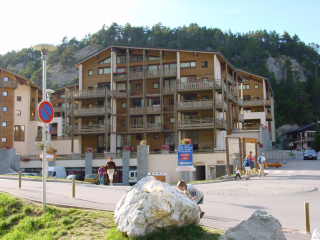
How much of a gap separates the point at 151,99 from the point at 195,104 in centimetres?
696

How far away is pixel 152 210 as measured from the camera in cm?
777

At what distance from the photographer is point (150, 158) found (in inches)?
1535

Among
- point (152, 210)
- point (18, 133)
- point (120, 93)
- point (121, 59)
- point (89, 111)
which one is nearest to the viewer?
point (152, 210)

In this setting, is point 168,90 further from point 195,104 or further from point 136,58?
point 136,58

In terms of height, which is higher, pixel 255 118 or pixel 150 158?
pixel 255 118

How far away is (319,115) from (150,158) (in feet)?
279

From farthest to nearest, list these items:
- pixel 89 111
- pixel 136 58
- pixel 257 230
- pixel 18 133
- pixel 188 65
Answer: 1. pixel 18 133
2. pixel 136 58
3. pixel 89 111
4. pixel 188 65
5. pixel 257 230

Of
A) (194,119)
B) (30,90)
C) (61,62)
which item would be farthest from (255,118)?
(61,62)

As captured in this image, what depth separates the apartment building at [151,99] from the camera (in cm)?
4472

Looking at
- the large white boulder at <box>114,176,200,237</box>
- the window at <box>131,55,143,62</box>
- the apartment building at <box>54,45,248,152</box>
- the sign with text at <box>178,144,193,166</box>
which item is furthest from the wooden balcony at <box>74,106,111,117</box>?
the large white boulder at <box>114,176,200,237</box>

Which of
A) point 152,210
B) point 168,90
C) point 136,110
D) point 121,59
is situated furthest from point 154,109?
point 152,210

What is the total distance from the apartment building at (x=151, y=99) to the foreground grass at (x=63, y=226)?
108ft

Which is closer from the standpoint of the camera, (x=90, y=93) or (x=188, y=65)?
(x=188, y=65)

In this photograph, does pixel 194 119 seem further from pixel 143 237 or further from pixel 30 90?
pixel 143 237
